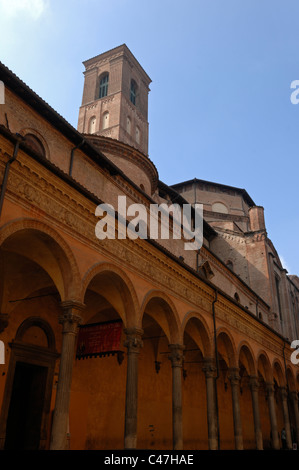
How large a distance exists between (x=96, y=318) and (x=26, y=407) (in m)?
3.56

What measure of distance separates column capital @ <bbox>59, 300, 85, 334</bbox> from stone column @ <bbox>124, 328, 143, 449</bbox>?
226cm

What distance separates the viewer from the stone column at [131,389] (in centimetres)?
982

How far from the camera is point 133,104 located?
33.9 m

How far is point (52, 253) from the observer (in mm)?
9078

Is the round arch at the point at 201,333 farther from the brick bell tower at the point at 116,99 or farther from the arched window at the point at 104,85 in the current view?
the arched window at the point at 104,85

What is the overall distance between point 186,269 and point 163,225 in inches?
249

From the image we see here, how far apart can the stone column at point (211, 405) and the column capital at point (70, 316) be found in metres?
7.45

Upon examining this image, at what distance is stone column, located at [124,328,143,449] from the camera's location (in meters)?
9.82

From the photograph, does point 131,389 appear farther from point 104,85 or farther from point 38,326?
point 104,85

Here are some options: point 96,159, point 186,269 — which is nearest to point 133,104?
point 96,159

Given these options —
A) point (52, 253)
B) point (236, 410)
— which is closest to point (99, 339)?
point (52, 253)
